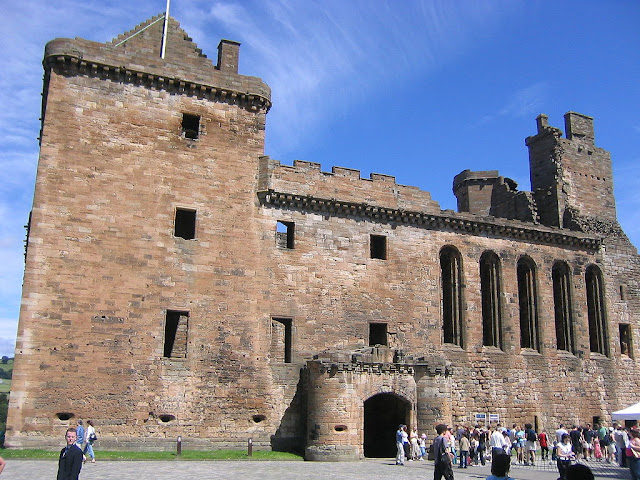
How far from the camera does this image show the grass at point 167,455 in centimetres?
1794

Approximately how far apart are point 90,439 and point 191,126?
11912 millimetres

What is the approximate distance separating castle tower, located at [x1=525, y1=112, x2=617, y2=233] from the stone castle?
6.55ft

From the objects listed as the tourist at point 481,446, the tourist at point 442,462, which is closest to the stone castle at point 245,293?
the tourist at point 481,446

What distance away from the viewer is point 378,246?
25984 mm

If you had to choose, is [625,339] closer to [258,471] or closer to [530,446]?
[530,446]

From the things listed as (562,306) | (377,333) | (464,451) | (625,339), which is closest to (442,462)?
(464,451)

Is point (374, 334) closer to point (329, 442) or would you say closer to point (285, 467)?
point (329, 442)

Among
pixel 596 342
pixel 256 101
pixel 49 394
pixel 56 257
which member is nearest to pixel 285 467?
pixel 49 394

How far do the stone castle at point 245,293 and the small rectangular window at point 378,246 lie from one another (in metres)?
0.09

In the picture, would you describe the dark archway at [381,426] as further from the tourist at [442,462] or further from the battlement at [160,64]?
the battlement at [160,64]

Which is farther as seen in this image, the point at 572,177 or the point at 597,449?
the point at 572,177

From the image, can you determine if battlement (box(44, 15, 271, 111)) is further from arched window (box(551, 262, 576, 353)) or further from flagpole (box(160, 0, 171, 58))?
arched window (box(551, 262, 576, 353))

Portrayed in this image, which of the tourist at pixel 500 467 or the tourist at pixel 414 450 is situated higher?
A: the tourist at pixel 500 467

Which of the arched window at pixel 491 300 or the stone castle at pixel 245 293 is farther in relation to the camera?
the arched window at pixel 491 300
